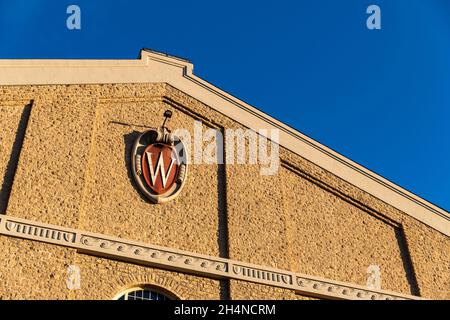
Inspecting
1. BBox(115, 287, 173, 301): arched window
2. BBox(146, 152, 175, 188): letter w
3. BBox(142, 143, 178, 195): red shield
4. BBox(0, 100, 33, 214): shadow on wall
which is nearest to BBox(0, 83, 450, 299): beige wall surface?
BBox(0, 100, 33, 214): shadow on wall

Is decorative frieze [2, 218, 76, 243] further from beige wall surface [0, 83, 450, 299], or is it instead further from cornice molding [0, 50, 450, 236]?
cornice molding [0, 50, 450, 236]

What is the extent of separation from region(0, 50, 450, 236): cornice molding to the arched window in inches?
238

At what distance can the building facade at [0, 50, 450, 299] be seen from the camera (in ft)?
47.1

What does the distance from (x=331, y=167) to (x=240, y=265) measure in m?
4.89

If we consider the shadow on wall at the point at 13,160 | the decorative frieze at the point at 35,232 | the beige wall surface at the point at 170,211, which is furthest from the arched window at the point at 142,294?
the shadow on wall at the point at 13,160

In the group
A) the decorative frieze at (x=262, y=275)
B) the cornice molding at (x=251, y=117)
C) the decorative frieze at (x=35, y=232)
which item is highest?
the cornice molding at (x=251, y=117)

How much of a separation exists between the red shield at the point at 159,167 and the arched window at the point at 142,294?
263 cm

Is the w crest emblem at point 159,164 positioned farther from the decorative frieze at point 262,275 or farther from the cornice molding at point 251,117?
the decorative frieze at point 262,275

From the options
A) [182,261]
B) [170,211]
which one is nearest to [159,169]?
[170,211]

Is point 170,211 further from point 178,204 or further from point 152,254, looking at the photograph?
point 152,254

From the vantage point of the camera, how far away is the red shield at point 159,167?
16.2 meters

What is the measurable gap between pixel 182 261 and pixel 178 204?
5.82 ft

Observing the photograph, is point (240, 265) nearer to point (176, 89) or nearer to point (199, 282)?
point (199, 282)

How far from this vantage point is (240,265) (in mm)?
15555
